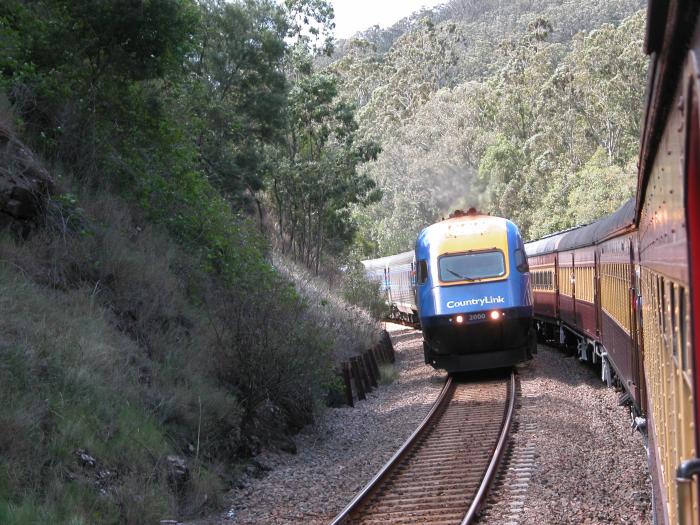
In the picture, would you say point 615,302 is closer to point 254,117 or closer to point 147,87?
point 147,87

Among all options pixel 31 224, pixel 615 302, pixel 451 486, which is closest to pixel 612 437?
pixel 615 302

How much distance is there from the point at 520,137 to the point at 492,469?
2205 inches

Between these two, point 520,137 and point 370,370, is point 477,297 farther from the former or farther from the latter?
point 520,137

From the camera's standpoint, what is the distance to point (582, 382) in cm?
1784

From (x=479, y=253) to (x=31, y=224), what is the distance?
8.64m

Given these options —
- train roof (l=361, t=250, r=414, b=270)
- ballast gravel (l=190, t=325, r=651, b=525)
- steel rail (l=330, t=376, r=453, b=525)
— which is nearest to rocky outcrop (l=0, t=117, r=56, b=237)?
ballast gravel (l=190, t=325, r=651, b=525)

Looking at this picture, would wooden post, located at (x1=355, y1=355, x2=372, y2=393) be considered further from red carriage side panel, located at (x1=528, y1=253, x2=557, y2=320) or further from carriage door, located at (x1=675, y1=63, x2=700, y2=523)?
carriage door, located at (x1=675, y1=63, x2=700, y2=523)

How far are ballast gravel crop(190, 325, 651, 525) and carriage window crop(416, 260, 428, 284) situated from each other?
2199 millimetres

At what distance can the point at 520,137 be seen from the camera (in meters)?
64.0

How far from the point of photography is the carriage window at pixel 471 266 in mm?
17594

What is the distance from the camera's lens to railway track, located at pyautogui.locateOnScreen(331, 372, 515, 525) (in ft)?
28.6

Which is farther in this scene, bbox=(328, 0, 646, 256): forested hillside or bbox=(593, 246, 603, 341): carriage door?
bbox=(328, 0, 646, 256): forested hillside

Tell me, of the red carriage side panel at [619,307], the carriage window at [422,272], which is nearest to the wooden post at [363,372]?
the carriage window at [422,272]

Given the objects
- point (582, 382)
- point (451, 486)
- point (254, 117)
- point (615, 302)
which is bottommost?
point (582, 382)
